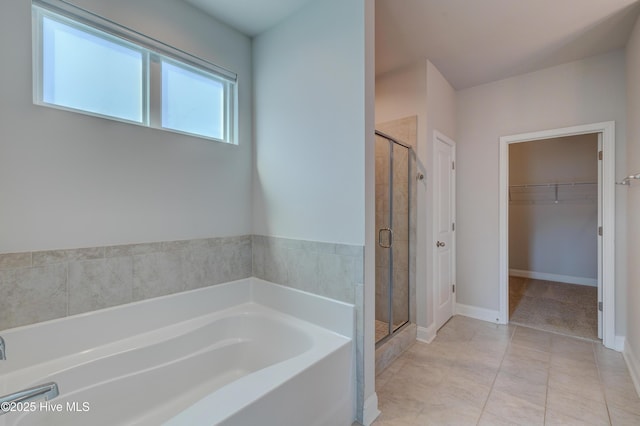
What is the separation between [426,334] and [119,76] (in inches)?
Result: 129

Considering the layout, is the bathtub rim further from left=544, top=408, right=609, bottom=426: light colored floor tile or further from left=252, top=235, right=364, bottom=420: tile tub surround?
left=544, top=408, right=609, bottom=426: light colored floor tile

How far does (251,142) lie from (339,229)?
1187 millimetres

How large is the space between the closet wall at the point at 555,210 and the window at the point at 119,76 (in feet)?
17.2

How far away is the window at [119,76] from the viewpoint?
5.16ft

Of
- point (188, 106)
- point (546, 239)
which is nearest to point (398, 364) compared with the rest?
point (188, 106)

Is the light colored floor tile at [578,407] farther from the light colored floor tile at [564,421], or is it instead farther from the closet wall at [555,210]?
the closet wall at [555,210]

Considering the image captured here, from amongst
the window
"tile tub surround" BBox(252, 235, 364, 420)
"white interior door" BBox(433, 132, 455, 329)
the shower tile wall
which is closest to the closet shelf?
"white interior door" BBox(433, 132, 455, 329)

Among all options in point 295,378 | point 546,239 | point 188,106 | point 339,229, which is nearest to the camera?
point 295,378

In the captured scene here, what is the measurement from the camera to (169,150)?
196 cm

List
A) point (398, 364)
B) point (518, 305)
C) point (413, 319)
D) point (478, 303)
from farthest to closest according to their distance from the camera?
point (518, 305) < point (478, 303) < point (413, 319) < point (398, 364)

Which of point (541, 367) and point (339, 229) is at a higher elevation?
point (339, 229)

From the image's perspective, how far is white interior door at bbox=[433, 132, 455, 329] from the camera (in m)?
2.98

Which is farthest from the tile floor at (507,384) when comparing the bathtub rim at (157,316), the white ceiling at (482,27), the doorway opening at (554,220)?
the white ceiling at (482,27)

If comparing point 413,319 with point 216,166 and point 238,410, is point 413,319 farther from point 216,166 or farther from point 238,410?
point 216,166
